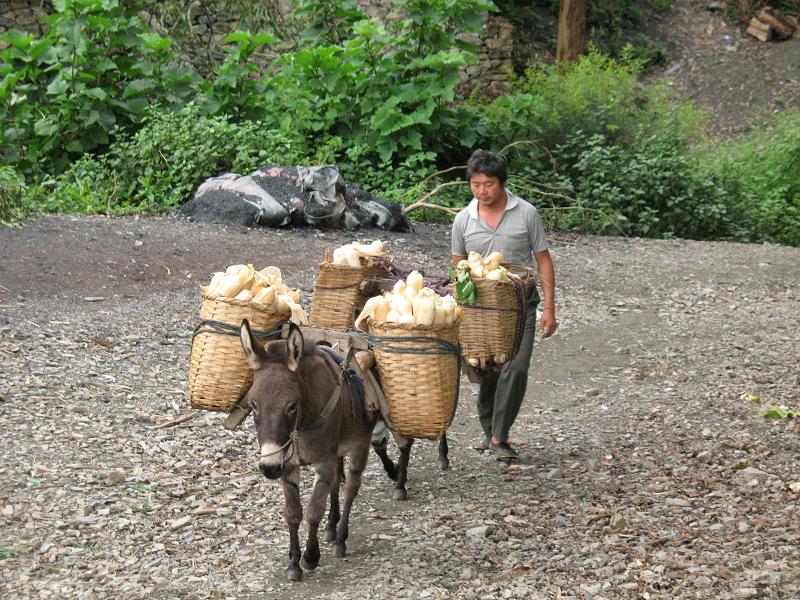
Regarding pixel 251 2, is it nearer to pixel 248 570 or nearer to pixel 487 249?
pixel 487 249

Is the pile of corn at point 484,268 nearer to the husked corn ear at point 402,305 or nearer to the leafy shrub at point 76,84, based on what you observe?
the husked corn ear at point 402,305

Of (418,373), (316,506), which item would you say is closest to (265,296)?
(418,373)

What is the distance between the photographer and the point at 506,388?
6.27m

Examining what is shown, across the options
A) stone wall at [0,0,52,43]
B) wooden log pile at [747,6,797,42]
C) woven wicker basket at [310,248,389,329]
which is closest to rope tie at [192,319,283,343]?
woven wicker basket at [310,248,389,329]

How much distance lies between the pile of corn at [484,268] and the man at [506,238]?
0.45 metres

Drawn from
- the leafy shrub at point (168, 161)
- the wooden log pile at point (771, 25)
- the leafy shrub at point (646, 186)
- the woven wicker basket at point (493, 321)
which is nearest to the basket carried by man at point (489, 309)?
the woven wicker basket at point (493, 321)

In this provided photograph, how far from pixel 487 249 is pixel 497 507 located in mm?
1582

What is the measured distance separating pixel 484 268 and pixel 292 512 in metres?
1.79

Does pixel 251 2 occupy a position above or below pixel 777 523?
above

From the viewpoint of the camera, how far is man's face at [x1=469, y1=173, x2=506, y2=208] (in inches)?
237

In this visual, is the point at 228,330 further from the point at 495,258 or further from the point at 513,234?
the point at 513,234

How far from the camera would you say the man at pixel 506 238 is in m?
6.06

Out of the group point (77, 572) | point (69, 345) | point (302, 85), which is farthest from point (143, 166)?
point (77, 572)

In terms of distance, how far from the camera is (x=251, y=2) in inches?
822
